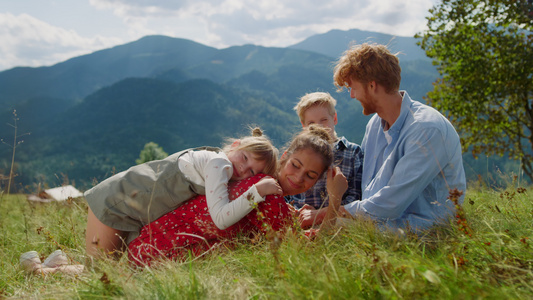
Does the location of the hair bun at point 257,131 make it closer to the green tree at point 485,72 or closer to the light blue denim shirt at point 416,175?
the light blue denim shirt at point 416,175

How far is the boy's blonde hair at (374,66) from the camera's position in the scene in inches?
157

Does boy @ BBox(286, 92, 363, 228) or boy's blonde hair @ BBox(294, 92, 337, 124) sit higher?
boy's blonde hair @ BBox(294, 92, 337, 124)

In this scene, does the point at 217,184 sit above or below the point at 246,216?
above

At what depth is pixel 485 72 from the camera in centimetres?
1116

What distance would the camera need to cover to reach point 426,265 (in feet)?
6.81

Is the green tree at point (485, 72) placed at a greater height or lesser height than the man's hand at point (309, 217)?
greater

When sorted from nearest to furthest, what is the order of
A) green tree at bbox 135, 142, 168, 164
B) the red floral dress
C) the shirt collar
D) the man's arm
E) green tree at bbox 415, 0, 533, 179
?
the red floral dress → the man's arm → the shirt collar → green tree at bbox 415, 0, 533, 179 → green tree at bbox 135, 142, 168, 164

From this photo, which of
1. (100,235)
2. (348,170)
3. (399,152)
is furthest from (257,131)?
(100,235)

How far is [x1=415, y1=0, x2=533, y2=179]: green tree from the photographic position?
10.8 metres

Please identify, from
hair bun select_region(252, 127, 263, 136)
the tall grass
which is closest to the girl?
hair bun select_region(252, 127, 263, 136)

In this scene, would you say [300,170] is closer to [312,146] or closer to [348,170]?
[312,146]

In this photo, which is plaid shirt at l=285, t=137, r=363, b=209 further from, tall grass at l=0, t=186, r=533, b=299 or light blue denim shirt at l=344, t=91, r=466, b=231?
tall grass at l=0, t=186, r=533, b=299

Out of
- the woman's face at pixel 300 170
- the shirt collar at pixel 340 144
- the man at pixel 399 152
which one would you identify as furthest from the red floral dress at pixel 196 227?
the shirt collar at pixel 340 144

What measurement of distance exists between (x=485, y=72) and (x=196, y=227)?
1060 cm
